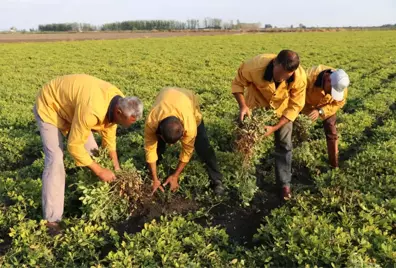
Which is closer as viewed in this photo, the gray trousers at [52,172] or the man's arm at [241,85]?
the gray trousers at [52,172]

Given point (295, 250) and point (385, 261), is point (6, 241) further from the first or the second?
point (385, 261)

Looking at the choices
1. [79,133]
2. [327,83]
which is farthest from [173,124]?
[327,83]

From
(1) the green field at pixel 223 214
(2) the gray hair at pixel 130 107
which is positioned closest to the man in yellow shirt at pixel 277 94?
(1) the green field at pixel 223 214

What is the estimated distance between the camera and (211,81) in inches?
610

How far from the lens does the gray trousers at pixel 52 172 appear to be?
4590mm

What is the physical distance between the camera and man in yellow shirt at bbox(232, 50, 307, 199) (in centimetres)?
523

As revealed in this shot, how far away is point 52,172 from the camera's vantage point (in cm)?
461

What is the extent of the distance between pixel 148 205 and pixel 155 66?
16.0 metres

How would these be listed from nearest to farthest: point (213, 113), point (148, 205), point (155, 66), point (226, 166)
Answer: point (148, 205) → point (226, 166) → point (213, 113) → point (155, 66)

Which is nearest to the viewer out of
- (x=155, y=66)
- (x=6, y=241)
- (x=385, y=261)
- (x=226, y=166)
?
(x=385, y=261)

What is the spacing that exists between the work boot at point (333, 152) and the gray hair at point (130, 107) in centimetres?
379

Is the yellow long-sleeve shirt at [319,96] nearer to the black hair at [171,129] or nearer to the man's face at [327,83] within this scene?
the man's face at [327,83]

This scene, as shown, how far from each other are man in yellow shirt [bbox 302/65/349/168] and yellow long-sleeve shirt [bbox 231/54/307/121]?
0.63 m

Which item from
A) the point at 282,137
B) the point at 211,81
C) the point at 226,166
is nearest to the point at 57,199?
the point at 226,166
